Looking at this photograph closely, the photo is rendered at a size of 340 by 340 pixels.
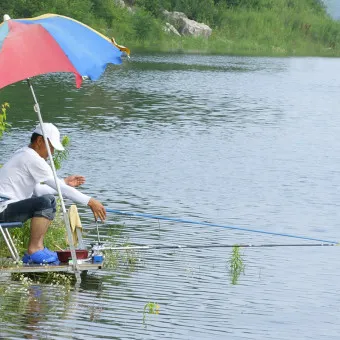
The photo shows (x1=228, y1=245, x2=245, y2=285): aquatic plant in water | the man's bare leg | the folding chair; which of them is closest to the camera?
the folding chair

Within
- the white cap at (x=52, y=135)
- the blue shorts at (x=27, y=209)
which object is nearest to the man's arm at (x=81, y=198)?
the blue shorts at (x=27, y=209)

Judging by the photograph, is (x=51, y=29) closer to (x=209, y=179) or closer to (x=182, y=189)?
(x=182, y=189)

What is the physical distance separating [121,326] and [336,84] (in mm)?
34097

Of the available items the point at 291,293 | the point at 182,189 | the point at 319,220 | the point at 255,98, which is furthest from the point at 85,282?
the point at 255,98

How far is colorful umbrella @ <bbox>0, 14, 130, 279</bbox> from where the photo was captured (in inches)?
314

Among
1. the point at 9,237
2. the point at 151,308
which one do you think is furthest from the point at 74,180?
the point at 151,308

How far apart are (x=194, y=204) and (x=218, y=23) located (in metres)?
66.3

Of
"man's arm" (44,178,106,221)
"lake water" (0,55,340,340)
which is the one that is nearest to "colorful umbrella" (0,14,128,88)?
"man's arm" (44,178,106,221)

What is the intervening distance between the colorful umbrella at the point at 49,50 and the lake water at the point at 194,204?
5.31ft

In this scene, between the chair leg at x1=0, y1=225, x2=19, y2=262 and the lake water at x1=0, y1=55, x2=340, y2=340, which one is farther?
the chair leg at x1=0, y1=225, x2=19, y2=262

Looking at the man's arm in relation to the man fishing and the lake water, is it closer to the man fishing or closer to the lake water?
the man fishing

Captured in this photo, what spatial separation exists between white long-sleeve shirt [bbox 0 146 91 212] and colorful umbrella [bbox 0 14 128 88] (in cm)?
69

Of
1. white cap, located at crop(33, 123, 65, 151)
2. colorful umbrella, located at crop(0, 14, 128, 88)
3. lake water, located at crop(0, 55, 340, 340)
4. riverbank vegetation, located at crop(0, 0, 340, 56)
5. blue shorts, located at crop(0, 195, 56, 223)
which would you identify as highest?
colorful umbrella, located at crop(0, 14, 128, 88)

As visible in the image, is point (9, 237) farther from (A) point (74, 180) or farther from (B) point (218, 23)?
(B) point (218, 23)
